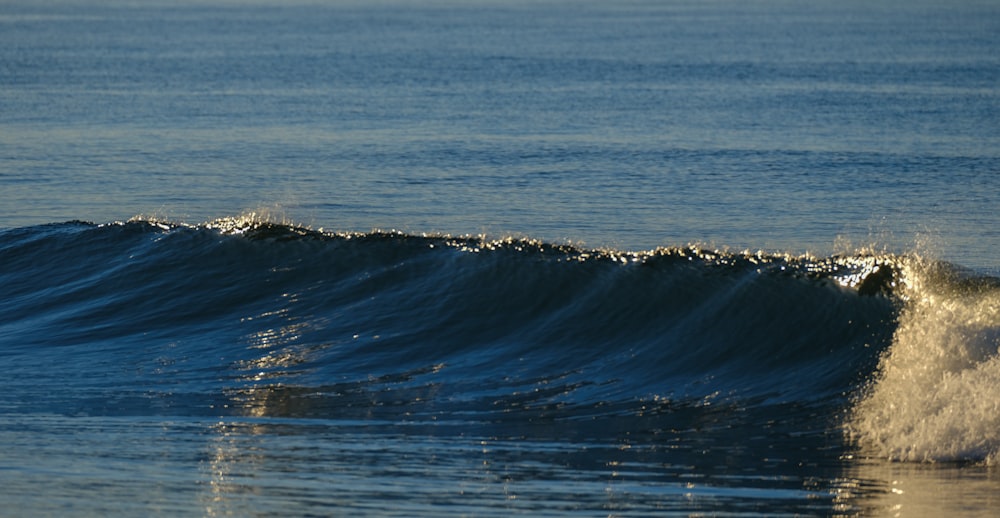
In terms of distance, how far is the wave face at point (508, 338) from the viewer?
10.7 meters

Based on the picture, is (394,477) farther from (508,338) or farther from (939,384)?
(508,338)

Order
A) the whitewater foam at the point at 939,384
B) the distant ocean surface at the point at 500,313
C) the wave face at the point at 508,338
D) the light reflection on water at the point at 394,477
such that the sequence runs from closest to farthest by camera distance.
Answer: the light reflection on water at the point at 394,477, the distant ocean surface at the point at 500,313, the whitewater foam at the point at 939,384, the wave face at the point at 508,338

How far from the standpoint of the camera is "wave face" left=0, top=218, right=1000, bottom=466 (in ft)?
35.0

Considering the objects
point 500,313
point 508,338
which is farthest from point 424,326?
point 508,338

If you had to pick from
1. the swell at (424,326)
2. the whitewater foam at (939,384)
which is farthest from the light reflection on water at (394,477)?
the swell at (424,326)

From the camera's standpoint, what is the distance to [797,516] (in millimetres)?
7809

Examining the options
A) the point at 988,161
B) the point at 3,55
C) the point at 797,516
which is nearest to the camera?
the point at 797,516

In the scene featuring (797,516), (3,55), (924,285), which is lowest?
(797,516)

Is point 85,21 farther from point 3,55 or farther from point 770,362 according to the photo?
point 770,362

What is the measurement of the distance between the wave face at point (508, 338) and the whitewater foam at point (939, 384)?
23 mm

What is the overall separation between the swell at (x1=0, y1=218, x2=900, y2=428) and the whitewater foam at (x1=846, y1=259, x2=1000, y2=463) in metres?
0.36

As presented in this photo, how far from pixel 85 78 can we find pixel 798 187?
1260 inches

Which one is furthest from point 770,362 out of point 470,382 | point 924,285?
point 470,382

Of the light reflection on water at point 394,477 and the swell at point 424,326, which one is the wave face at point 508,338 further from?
the light reflection on water at point 394,477
